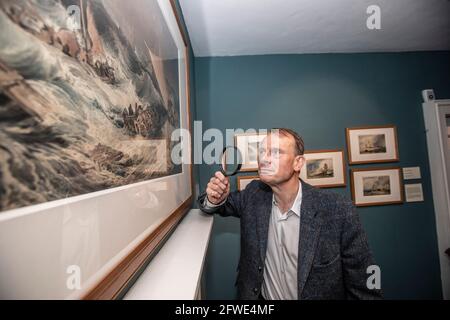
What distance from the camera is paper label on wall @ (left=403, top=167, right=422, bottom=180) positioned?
8.31 ft

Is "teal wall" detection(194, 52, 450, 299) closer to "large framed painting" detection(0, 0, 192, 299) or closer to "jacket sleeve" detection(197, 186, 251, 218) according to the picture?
"jacket sleeve" detection(197, 186, 251, 218)

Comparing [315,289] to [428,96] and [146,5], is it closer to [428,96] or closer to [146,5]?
[146,5]

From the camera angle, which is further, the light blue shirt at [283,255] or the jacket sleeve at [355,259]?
the light blue shirt at [283,255]

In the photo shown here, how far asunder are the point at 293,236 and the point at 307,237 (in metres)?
0.11

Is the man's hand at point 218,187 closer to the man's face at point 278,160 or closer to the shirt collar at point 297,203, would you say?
the man's face at point 278,160

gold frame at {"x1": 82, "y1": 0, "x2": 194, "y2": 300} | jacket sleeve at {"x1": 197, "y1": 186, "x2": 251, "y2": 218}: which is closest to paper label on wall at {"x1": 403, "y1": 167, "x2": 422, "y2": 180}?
jacket sleeve at {"x1": 197, "y1": 186, "x2": 251, "y2": 218}

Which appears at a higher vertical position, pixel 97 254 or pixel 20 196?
pixel 20 196

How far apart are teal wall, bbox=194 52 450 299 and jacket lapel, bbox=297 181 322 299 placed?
110 cm

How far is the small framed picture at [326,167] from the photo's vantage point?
2.41 m

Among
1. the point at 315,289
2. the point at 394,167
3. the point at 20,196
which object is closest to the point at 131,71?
the point at 20,196

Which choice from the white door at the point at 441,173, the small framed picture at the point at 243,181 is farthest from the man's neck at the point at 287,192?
the white door at the point at 441,173

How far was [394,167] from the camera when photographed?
98.5 inches

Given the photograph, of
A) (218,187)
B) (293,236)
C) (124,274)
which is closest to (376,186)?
(293,236)

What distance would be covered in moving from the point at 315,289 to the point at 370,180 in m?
1.75
